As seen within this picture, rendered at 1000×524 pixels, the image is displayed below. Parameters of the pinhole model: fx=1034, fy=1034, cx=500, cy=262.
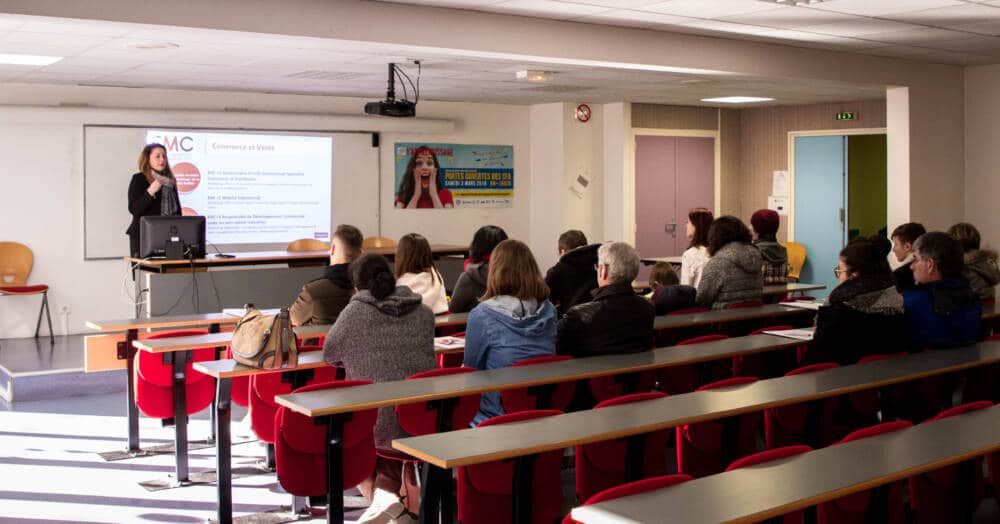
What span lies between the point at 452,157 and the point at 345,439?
334 inches

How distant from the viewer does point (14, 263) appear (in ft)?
32.3

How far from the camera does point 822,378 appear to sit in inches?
168

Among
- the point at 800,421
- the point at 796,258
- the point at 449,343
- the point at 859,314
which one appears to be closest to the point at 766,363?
the point at 859,314

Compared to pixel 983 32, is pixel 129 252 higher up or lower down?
lower down

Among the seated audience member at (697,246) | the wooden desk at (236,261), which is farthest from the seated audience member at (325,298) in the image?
the seated audience member at (697,246)

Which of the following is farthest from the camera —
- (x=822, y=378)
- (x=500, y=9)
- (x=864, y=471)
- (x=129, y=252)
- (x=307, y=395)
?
(x=129, y=252)

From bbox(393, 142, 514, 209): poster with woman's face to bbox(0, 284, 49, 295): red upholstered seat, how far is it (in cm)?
403

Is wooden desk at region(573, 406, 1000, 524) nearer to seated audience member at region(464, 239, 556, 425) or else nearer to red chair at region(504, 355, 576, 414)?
red chair at region(504, 355, 576, 414)

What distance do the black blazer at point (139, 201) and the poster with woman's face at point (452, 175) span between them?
2992 millimetres

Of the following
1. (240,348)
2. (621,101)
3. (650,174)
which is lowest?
(240,348)

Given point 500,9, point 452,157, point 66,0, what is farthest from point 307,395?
point 452,157

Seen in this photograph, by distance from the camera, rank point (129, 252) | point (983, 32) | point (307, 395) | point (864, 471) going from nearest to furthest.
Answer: point (864, 471), point (307, 395), point (983, 32), point (129, 252)

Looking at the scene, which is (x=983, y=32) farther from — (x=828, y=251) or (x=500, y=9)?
(x=828, y=251)

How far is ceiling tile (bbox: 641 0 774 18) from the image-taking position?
6141 mm
